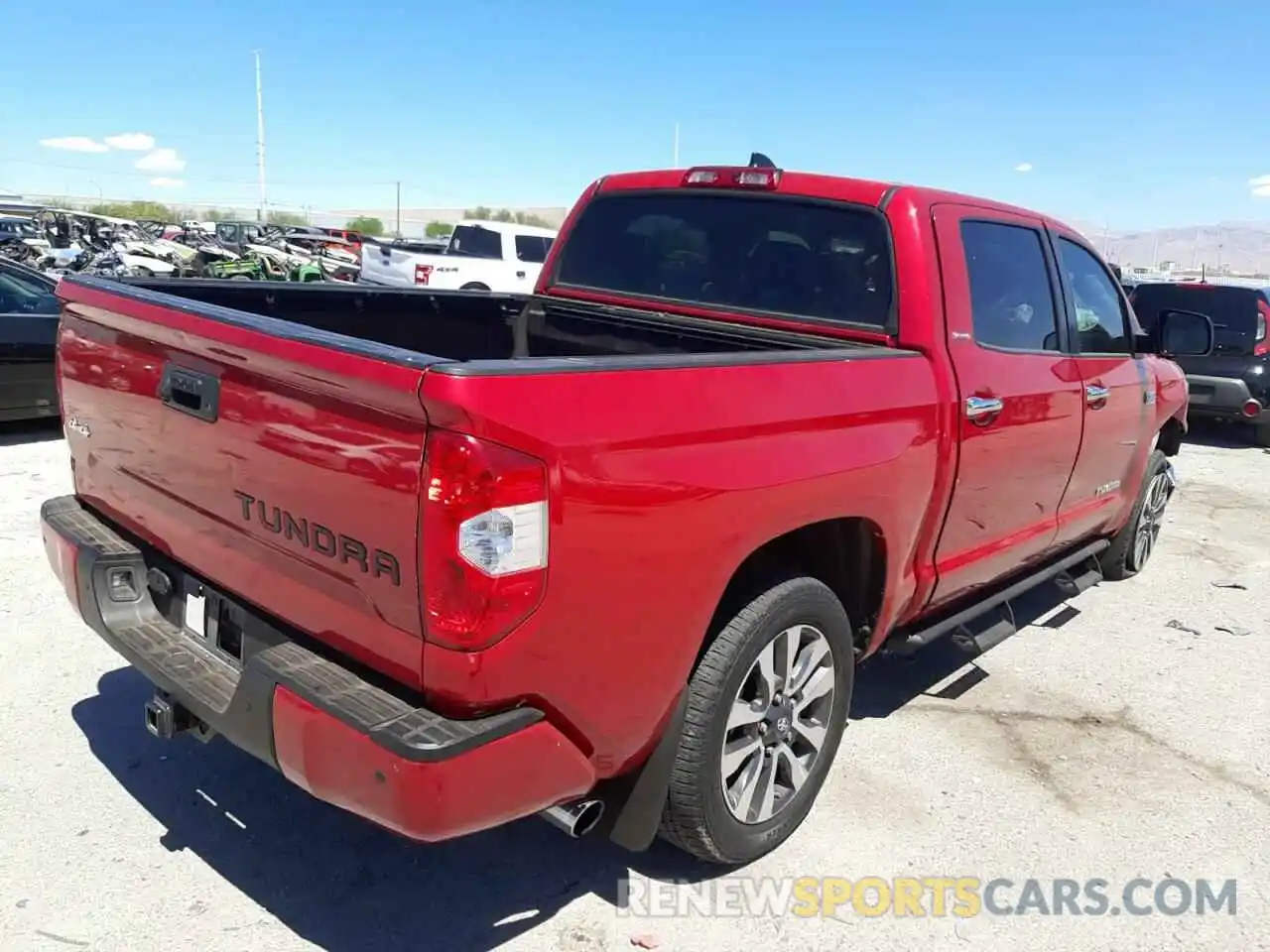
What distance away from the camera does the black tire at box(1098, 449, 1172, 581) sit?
5863 millimetres

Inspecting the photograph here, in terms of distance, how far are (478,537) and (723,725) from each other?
3.46ft

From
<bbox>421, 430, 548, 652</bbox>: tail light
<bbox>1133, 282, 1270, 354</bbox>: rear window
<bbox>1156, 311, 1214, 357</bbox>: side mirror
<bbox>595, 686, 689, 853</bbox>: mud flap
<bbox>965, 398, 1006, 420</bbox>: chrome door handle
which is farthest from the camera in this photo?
<bbox>1133, 282, 1270, 354</bbox>: rear window

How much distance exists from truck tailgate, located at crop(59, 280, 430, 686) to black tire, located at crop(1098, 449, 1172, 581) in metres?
4.79

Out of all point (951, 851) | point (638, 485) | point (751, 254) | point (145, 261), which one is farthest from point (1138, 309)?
point (145, 261)

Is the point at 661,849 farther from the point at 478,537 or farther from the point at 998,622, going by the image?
the point at 998,622

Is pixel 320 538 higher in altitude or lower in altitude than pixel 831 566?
higher

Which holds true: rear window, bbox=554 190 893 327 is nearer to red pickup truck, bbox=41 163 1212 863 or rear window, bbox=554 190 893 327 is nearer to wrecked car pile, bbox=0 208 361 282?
red pickup truck, bbox=41 163 1212 863

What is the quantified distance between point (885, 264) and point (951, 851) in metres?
1.97

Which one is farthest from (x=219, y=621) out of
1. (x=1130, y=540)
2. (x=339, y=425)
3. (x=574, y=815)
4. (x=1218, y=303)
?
(x=1218, y=303)

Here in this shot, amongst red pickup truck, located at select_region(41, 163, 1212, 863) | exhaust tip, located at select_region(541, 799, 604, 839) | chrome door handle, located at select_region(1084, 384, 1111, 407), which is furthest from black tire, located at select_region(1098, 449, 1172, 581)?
exhaust tip, located at select_region(541, 799, 604, 839)

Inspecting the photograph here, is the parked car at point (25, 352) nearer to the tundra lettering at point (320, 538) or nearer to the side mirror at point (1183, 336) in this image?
the tundra lettering at point (320, 538)

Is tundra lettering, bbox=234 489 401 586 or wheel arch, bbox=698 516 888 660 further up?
tundra lettering, bbox=234 489 401 586

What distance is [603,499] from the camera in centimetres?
219

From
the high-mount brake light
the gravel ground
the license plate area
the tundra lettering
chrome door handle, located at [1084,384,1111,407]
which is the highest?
the high-mount brake light
